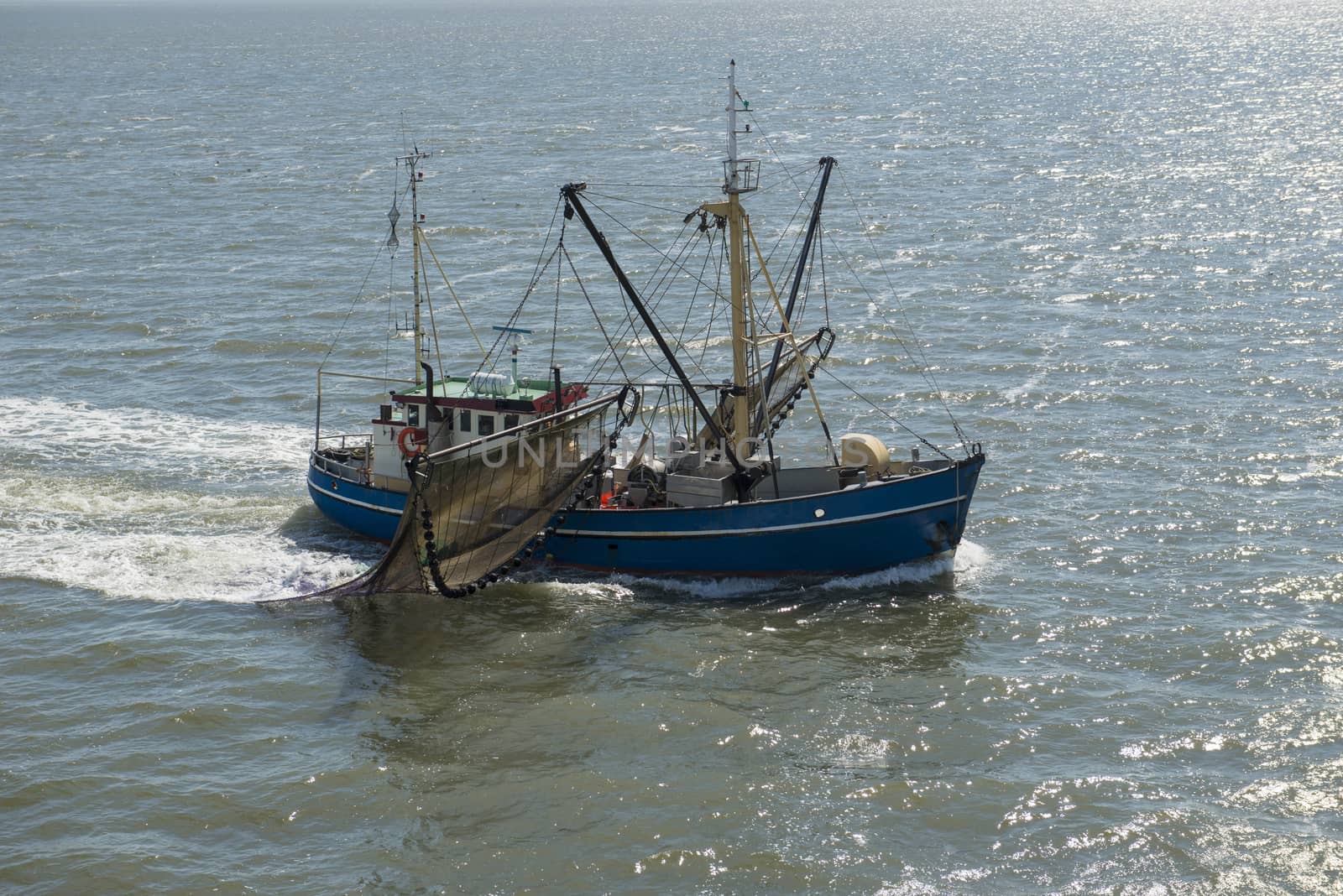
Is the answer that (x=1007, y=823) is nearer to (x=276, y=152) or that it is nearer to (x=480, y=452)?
(x=480, y=452)

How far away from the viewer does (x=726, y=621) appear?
35.8 m

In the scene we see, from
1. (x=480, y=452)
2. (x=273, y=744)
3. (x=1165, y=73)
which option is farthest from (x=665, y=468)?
(x=1165, y=73)

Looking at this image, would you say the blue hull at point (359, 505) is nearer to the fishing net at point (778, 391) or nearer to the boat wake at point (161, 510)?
the boat wake at point (161, 510)

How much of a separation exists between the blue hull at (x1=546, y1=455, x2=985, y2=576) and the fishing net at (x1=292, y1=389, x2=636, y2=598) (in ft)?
3.95

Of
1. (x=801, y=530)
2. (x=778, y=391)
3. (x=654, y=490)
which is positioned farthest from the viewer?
(x=778, y=391)

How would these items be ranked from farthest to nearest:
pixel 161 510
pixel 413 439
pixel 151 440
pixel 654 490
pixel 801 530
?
pixel 151 440, pixel 161 510, pixel 413 439, pixel 654 490, pixel 801 530

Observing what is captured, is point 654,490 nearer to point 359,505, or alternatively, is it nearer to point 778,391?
point 778,391

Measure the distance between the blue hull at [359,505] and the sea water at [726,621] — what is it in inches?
25.2

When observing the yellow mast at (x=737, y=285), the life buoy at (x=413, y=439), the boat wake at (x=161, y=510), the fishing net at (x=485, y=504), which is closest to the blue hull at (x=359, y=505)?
the boat wake at (x=161, y=510)

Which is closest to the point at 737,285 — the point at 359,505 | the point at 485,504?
the point at 485,504

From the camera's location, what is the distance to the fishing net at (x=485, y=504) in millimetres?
35656

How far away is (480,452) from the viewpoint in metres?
36.8

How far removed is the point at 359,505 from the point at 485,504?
5.67 meters

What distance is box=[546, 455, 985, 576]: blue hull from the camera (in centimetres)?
3700
